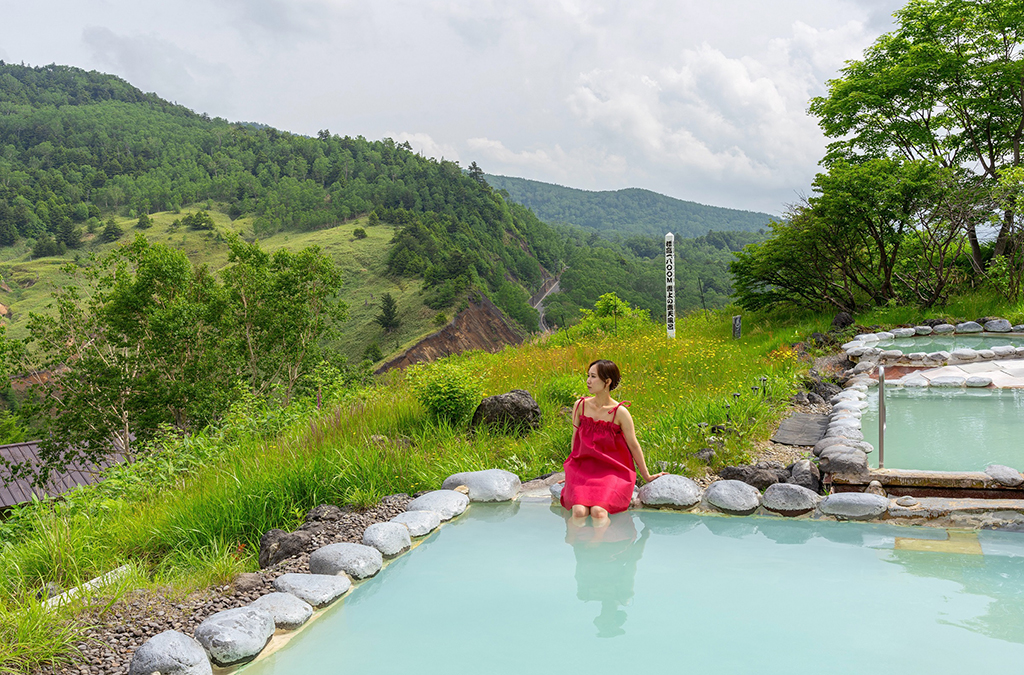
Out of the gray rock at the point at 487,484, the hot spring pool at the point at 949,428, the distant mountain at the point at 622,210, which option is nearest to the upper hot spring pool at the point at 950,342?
A: the hot spring pool at the point at 949,428

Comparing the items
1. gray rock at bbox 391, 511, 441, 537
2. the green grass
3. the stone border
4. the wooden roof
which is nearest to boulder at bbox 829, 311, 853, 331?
the stone border

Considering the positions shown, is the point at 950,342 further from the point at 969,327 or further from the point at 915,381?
the point at 915,381

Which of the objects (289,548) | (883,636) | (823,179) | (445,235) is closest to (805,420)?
(883,636)

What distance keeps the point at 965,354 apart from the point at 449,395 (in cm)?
728

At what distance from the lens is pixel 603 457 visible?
4.32 m

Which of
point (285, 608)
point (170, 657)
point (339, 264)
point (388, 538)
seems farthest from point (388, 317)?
point (170, 657)

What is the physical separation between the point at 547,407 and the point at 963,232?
33.4 feet

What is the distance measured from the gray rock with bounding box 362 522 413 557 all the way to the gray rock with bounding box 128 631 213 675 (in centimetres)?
127

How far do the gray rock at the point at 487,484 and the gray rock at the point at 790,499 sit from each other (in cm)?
180

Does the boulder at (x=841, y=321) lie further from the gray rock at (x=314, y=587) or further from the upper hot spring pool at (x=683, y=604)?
the gray rock at (x=314, y=587)

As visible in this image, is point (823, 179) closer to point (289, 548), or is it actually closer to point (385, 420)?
point (385, 420)

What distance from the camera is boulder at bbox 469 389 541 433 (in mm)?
6090

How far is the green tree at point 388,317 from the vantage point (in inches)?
2057

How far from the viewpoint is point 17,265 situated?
2739 inches
